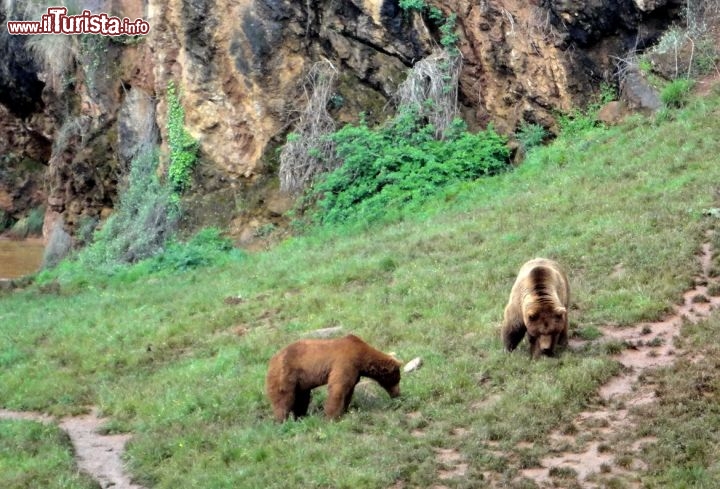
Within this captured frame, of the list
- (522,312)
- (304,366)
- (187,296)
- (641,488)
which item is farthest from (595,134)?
(641,488)

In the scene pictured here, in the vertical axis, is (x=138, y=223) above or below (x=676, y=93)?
below

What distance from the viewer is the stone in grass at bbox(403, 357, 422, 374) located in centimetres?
1302

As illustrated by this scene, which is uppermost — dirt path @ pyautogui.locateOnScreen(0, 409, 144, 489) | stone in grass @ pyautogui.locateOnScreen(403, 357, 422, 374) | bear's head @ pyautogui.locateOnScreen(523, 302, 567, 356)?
bear's head @ pyautogui.locateOnScreen(523, 302, 567, 356)

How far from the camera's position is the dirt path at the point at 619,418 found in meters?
9.41

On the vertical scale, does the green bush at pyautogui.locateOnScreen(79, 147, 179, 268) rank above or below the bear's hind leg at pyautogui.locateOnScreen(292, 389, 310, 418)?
above

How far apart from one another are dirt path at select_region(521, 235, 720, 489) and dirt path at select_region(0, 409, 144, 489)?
15.4ft

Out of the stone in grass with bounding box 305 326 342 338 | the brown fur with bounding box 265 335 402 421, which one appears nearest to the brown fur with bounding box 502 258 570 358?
the brown fur with bounding box 265 335 402 421

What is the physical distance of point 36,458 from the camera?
1212 cm

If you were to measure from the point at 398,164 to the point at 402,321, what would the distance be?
35.8ft

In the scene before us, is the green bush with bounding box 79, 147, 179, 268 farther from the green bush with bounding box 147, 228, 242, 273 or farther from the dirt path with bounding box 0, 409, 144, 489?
the dirt path with bounding box 0, 409, 144, 489

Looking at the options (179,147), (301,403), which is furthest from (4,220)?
(301,403)

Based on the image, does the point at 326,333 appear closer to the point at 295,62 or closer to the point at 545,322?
the point at 545,322

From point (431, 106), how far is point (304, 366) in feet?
52.8

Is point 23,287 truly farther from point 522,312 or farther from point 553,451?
point 553,451
